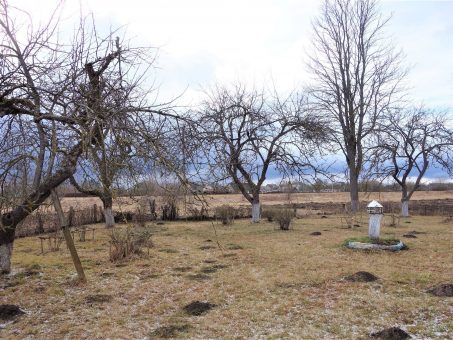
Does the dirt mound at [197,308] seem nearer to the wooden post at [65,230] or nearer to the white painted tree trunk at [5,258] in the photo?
the wooden post at [65,230]

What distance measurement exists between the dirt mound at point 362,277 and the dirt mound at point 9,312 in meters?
5.59

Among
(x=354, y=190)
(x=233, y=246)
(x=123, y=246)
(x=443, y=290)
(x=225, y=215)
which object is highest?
(x=354, y=190)

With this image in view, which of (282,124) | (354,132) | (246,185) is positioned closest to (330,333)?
(282,124)

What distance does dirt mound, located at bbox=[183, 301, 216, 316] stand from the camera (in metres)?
6.14

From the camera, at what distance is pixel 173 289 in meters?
7.59

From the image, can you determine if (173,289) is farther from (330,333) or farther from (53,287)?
(330,333)

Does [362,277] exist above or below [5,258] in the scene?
below

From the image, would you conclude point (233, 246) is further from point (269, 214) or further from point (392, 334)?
point (269, 214)

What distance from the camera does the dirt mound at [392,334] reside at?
195 inches

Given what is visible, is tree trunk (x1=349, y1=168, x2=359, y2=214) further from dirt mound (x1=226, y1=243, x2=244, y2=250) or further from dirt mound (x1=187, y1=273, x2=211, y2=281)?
dirt mound (x1=187, y1=273, x2=211, y2=281)

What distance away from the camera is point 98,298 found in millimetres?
6969

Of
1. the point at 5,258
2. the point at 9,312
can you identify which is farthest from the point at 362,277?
the point at 5,258

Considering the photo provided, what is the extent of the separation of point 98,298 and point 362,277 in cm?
474

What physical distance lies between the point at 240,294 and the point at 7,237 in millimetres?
4896
